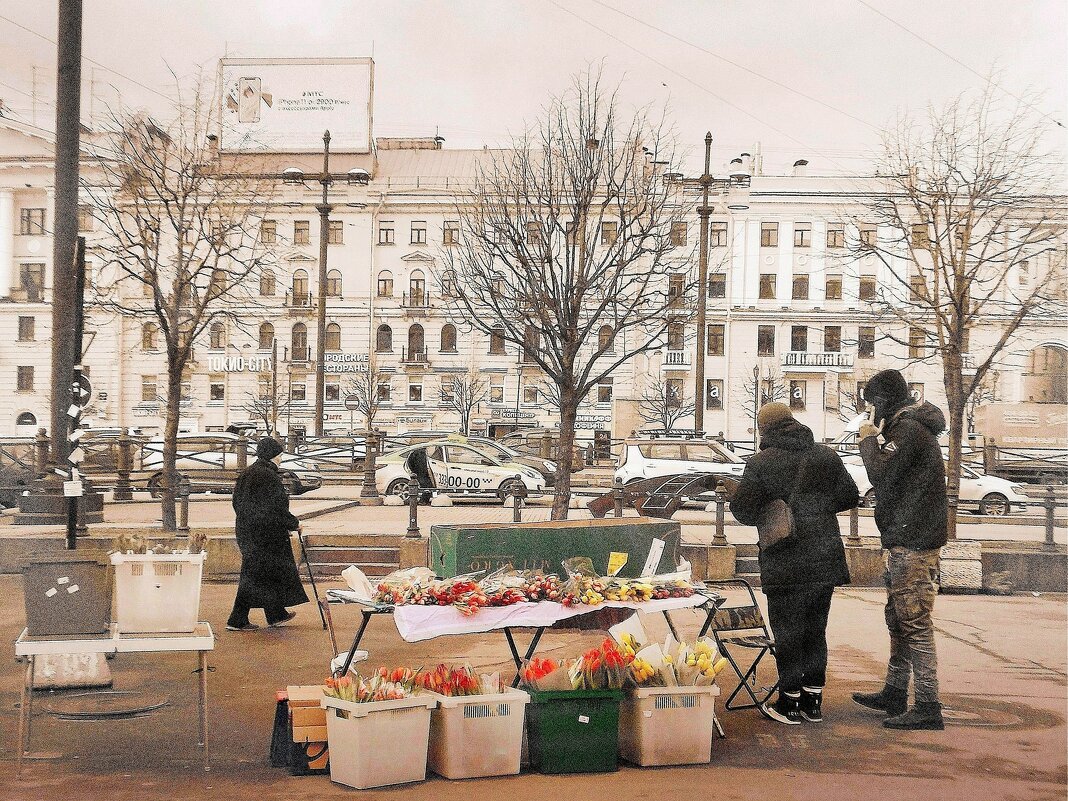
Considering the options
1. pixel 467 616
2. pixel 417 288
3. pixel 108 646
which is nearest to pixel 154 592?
pixel 108 646

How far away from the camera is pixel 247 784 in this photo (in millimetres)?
5027

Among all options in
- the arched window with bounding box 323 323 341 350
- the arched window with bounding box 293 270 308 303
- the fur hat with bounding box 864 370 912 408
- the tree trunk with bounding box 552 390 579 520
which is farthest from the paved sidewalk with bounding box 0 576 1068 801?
the arched window with bounding box 293 270 308 303

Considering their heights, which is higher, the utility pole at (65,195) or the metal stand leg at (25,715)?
the utility pole at (65,195)

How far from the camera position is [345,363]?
1134cm

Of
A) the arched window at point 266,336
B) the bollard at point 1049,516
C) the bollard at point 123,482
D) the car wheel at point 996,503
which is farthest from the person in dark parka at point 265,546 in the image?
the car wheel at point 996,503

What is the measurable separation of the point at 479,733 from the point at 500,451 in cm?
1759

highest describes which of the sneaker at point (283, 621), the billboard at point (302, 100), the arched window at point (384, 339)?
the billboard at point (302, 100)

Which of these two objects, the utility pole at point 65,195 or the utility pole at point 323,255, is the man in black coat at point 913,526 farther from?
the utility pole at point 65,195

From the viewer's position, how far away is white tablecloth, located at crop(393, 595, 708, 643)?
529cm

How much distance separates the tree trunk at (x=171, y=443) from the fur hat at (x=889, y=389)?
309 inches

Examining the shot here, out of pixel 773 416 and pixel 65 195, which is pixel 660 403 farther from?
pixel 773 416

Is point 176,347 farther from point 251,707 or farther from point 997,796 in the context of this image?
point 997,796

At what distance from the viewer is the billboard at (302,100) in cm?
875

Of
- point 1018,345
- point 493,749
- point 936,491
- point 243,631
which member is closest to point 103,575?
point 493,749
